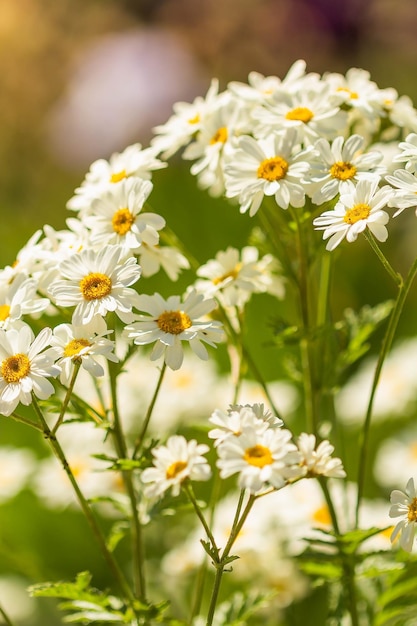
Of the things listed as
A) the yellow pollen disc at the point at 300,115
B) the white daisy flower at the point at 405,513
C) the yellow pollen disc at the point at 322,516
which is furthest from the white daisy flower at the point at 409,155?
the yellow pollen disc at the point at 322,516

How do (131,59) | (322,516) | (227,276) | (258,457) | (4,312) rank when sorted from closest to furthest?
(258,457) < (4,312) < (227,276) < (322,516) < (131,59)

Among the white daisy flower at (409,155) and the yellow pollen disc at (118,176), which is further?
the yellow pollen disc at (118,176)

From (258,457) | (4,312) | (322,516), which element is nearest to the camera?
Result: (258,457)

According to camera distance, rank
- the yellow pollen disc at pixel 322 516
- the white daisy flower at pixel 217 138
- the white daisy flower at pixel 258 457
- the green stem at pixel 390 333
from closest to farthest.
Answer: the white daisy flower at pixel 258 457
the green stem at pixel 390 333
the white daisy flower at pixel 217 138
the yellow pollen disc at pixel 322 516

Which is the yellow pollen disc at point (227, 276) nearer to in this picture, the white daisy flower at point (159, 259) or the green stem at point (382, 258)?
the white daisy flower at point (159, 259)

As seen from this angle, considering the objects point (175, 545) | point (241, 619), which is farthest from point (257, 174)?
point (175, 545)

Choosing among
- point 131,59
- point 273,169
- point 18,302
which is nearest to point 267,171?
point 273,169

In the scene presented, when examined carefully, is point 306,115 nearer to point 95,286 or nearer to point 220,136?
point 220,136

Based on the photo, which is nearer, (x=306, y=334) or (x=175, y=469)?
(x=175, y=469)
